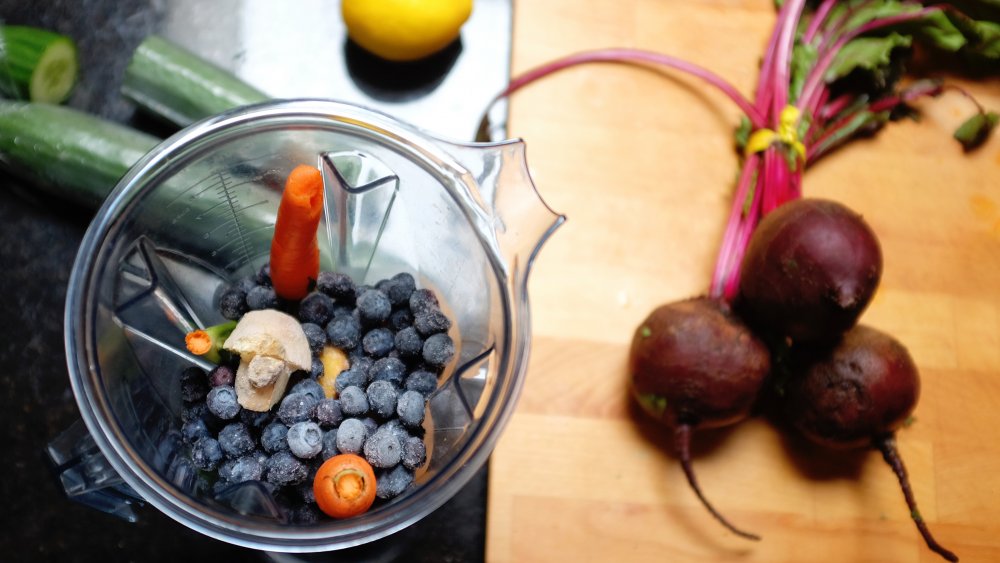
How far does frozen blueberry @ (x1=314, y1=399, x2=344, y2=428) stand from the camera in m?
0.66

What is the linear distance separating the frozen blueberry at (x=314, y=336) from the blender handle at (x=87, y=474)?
0.20 metres

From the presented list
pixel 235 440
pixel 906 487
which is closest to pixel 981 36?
pixel 906 487

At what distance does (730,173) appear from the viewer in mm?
949

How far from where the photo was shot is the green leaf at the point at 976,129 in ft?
3.13

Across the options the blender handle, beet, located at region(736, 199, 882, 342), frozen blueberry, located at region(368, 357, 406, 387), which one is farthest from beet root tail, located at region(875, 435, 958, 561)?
the blender handle

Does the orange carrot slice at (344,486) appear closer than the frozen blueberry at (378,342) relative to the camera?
Yes

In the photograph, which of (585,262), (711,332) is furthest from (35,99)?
(711,332)

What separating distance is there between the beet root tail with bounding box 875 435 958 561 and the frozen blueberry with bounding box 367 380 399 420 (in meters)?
0.56

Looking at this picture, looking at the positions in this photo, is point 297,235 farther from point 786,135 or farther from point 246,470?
point 786,135

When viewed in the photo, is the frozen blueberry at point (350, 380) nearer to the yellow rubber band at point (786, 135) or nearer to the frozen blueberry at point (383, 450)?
the frozen blueberry at point (383, 450)

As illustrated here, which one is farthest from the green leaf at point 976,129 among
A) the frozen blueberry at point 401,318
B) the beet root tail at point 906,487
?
the frozen blueberry at point 401,318

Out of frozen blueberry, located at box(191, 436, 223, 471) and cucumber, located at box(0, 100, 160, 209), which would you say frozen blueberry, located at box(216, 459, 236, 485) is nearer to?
frozen blueberry, located at box(191, 436, 223, 471)

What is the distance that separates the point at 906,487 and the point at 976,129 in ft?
1.54

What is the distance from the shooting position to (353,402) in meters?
0.67
